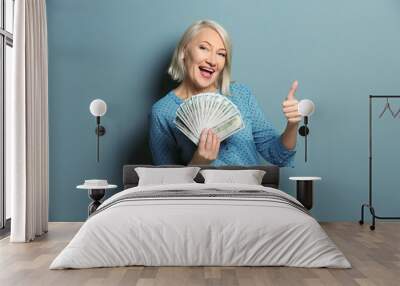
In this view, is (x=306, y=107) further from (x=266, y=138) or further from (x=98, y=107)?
(x=98, y=107)

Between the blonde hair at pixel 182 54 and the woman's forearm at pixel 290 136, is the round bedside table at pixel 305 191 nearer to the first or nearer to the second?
the woman's forearm at pixel 290 136

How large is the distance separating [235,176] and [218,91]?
4.04 feet

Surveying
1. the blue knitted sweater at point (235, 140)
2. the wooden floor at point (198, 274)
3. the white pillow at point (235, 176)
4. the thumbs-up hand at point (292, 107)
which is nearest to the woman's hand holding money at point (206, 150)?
the blue knitted sweater at point (235, 140)

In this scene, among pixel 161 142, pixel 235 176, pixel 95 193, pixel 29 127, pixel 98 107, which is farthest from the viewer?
pixel 161 142

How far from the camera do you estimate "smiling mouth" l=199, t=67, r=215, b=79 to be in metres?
7.51

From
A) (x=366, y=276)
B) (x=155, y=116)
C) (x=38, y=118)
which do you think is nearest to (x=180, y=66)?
(x=155, y=116)

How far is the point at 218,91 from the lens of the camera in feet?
24.8

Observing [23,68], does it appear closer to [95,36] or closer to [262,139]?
[95,36]

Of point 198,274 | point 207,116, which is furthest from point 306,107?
point 198,274

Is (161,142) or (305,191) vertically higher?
(161,142)

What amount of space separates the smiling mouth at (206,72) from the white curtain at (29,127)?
6.09 ft

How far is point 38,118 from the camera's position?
6.57 meters

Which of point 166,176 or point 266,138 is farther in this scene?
point 266,138

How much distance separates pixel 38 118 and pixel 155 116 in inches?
60.0
